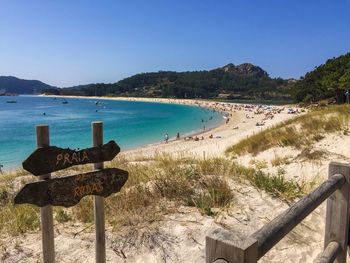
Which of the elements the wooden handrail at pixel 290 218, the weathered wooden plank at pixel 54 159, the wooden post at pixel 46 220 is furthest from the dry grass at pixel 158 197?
the wooden handrail at pixel 290 218

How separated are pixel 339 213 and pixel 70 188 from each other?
7.92 ft

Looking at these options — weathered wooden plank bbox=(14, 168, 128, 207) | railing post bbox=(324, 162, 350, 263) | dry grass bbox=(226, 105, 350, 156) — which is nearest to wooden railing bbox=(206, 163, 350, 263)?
railing post bbox=(324, 162, 350, 263)

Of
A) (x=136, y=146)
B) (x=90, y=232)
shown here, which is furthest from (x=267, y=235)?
(x=136, y=146)

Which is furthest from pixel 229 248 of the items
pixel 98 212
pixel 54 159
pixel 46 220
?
pixel 98 212

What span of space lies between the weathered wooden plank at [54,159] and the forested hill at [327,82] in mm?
39692

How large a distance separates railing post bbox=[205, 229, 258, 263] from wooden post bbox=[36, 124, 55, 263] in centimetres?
190

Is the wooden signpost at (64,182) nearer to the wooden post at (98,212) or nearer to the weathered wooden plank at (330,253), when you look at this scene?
the wooden post at (98,212)

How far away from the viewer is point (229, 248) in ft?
5.06

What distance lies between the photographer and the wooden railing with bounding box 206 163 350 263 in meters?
1.55

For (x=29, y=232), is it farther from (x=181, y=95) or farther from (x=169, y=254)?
(x=181, y=95)

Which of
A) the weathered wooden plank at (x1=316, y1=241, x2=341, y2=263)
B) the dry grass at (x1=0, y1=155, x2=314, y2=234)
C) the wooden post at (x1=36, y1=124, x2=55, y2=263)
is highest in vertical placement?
the wooden post at (x1=36, y1=124, x2=55, y2=263)

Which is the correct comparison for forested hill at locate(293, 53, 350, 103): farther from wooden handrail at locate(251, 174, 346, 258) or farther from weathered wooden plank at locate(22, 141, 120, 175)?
weathered wooden plank at locate(22, 141, 120, 175)

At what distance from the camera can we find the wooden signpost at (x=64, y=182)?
2.95 metres

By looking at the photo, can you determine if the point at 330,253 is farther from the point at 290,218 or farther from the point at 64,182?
the point at 64,182
